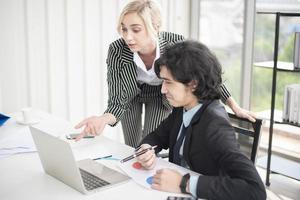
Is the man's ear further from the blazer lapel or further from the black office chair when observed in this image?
the black office chair

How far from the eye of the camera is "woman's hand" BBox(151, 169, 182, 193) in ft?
4.04

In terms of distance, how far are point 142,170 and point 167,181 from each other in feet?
0.61

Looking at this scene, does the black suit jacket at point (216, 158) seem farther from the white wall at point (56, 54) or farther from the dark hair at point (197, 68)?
the white wall at point (56, 54)

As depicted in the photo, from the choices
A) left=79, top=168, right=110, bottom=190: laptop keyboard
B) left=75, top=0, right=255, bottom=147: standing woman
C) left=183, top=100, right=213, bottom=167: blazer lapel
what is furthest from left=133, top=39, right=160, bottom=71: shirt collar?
left=79, top=168, right=110, bottom=190: laptop keyboard

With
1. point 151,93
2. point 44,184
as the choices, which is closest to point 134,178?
point 44,184

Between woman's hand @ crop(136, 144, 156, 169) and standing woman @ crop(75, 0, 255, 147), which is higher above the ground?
standing woman @ crop(75, 0, 255, 147)

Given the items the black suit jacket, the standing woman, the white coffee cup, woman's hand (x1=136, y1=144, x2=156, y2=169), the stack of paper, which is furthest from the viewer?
the white coffee cup

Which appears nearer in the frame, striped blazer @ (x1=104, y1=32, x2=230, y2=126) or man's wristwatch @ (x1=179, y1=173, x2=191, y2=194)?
man's wristwatch @ (x1=179, y1=173, x2=191, y2=194)

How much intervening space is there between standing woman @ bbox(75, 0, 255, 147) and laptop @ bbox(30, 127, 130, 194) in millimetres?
290

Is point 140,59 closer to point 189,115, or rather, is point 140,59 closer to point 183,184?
point 189,115

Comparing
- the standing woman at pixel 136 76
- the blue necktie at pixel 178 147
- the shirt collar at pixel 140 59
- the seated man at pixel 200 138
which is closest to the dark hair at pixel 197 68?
the seated man at pixel 200 138

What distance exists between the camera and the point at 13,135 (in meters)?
1.84

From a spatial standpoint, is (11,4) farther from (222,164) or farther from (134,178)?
(222,164)

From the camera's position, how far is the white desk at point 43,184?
3.99 ft
